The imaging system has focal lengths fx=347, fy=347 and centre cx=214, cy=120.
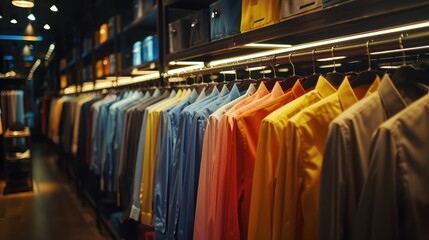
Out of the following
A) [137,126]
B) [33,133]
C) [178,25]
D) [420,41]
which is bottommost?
[33,133]

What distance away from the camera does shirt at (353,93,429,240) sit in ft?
2.60

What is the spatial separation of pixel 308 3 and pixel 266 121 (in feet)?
1.70

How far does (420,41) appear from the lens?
1.02m

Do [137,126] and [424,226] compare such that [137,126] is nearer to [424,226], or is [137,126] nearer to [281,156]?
[281,156]

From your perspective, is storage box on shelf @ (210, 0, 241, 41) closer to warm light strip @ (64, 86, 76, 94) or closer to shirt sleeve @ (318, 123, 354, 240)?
shirt sleeve @ (318, 123, 354, 240)

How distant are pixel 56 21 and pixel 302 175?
5730mm

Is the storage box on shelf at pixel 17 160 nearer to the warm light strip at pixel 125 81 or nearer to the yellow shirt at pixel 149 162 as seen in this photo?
the warm light strip at pixel 125 81

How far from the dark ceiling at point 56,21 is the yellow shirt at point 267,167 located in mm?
3112

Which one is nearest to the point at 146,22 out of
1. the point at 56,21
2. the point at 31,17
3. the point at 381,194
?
the point at 31,17

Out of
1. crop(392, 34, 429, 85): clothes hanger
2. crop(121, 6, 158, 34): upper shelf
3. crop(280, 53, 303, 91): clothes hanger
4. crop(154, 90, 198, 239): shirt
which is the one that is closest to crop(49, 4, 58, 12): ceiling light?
crop(121, 6, 158, 34): upper shelf

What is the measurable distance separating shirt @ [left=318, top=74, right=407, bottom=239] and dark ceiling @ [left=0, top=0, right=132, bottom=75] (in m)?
3.38

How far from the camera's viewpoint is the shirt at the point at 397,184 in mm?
792

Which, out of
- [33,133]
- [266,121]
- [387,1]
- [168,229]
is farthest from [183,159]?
[33,133]

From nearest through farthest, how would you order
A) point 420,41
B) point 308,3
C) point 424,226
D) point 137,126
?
point 424,226 → point 420,41 → point 308,3 → point 137,126
